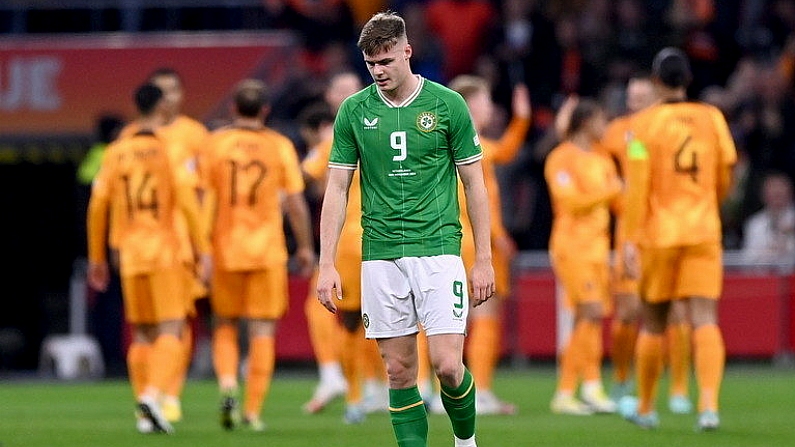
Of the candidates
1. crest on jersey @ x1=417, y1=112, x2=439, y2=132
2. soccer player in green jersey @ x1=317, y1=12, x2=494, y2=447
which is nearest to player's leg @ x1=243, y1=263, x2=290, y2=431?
soccer player in green jersey @ x1=317, y1=12, x2=494, y2=447

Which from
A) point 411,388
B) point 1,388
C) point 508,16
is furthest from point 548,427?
point 508,16

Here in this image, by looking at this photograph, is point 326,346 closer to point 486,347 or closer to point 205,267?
point 486,347

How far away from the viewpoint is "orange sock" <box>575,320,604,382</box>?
14852 mm

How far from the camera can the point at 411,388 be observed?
9312 mm

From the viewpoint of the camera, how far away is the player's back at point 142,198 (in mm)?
13031

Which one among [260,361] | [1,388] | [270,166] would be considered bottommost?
[1,388]

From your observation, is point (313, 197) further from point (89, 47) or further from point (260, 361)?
point (260, 361)

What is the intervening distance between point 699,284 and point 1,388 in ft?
31.6

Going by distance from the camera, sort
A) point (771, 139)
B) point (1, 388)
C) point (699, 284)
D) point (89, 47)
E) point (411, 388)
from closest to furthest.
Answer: point (411, 388) < point (699, 284) < point (1, 388) < point (771, 139) < point (89, 47)

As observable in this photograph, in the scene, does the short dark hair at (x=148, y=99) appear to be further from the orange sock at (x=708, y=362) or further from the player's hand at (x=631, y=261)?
the orange sock at (x=708, y=362)

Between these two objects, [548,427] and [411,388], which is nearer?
[411,388]

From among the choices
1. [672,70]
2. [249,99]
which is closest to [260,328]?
[249,99]

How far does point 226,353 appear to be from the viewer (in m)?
13.3

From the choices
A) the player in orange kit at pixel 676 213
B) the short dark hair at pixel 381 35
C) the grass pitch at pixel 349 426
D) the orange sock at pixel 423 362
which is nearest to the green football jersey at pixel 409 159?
the short dark hair at pixel 381 35
